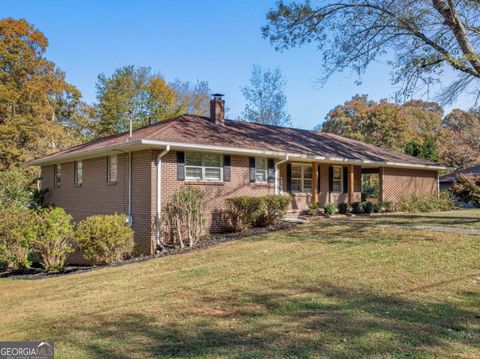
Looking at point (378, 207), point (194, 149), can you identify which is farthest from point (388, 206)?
point (194, 149)

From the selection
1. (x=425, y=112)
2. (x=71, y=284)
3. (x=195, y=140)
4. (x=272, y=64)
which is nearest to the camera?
(x=71, y=284)

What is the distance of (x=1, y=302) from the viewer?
8266 millimetres

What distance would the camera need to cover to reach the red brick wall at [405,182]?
67.3ft

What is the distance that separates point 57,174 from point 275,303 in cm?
1618

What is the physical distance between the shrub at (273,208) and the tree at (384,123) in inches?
1048

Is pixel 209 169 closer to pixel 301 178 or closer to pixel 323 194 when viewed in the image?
pixel 301 178

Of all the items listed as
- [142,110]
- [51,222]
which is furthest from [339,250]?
[142,110]

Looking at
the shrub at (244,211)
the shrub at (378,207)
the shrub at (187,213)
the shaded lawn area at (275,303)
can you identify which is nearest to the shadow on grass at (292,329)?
the shaded lawn area at (275,303)

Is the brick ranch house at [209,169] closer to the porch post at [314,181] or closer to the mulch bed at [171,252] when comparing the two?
the porch post at [314,181]

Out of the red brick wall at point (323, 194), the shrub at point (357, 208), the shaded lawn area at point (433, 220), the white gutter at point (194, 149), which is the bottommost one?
the shaded lawn area at point (433, 220)

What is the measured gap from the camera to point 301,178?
18.6 metres

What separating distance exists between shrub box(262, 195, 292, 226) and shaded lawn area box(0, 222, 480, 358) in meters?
3.46

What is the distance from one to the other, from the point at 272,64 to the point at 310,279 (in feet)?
105

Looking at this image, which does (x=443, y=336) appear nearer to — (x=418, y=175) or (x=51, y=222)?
(x=51, y=222)
